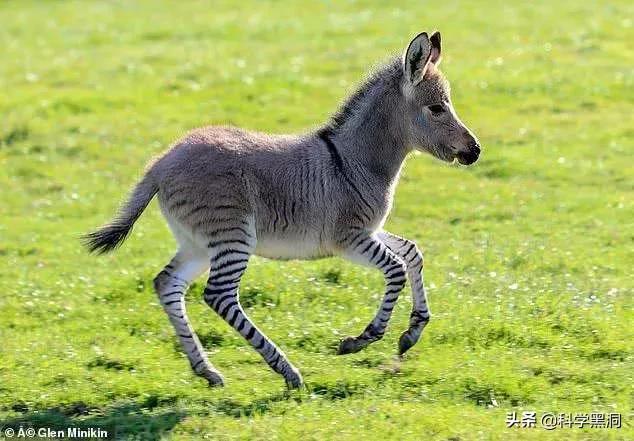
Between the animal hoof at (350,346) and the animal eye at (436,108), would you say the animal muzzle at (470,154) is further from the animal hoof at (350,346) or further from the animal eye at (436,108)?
the animal hoof at (350,346)

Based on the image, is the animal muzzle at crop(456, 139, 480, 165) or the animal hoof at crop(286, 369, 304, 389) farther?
the animal muzzle at crop(456, 139, 480, 165)

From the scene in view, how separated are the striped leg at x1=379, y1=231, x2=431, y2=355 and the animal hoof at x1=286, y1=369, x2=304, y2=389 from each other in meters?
1.18

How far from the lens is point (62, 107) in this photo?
23312 mm

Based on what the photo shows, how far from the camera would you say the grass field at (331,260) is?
31.9 feet

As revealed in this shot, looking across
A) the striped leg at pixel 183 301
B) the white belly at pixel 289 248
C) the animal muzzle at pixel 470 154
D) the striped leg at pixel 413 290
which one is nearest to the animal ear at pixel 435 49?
the animal muzzle at pixel 470 154

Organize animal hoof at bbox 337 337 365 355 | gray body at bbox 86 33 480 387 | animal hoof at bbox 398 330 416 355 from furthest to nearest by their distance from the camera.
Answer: animal hoof at bbox 398 330 416 355
animal hoof at bbox 337 337 365 355
gray body at bbox 86 33 480 387

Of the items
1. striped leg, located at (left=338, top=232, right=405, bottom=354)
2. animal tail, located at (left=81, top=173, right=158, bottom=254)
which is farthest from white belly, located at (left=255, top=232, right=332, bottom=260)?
animal tail, located at (left=81, top=173, right=158, bottom=254)

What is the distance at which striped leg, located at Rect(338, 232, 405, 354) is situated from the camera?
10.5 metres

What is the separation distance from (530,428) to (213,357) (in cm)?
334

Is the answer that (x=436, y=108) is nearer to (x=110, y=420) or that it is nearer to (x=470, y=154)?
(x=470, y=154)

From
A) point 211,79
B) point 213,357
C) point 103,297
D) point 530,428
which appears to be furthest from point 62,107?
point 530,428

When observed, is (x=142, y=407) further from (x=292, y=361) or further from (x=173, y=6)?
(x=173, y=6)

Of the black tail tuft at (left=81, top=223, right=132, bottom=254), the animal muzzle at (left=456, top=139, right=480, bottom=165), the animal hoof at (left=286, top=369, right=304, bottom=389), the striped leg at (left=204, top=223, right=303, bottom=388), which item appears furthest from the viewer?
the animal muzzle at (left=456, top=139, right=480, bottom=165)

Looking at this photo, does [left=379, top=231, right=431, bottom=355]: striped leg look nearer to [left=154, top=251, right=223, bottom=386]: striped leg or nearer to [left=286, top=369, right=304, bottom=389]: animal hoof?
[left=286, top=369, right=304, bottom=389]: animal hoof
